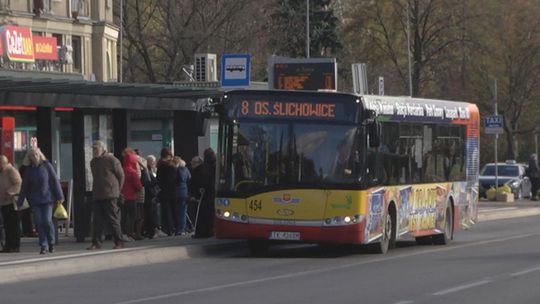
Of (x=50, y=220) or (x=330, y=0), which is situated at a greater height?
(x=330, y=0)

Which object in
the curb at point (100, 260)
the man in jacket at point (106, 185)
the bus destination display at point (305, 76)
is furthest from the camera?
the bus destination display at point (305, 76)

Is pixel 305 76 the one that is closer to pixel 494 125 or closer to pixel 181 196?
pixel 181 196

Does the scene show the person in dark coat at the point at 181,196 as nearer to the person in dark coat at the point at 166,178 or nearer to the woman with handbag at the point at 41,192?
the person in dark coat at the point at 166,178

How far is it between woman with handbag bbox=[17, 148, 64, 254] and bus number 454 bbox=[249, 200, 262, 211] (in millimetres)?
3193

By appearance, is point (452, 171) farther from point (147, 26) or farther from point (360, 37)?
point (360, 37)

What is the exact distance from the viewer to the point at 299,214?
2247cm

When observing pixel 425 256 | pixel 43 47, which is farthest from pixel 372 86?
pixel 425 256

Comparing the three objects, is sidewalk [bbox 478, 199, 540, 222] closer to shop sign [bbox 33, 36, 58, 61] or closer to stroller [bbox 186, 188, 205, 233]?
stroller [bbox 186, 188, 205, 233]

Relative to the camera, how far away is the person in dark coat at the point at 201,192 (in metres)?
25.9

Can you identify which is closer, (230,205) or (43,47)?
(230,205)

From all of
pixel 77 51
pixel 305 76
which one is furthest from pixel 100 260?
pixel 77 51

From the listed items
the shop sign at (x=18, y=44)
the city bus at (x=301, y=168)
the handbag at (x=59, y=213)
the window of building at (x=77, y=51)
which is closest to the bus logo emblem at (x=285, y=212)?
the city bus at (x=301, y=168)

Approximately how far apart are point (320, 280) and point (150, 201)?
322 inches

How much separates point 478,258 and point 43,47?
2718 centimetres
